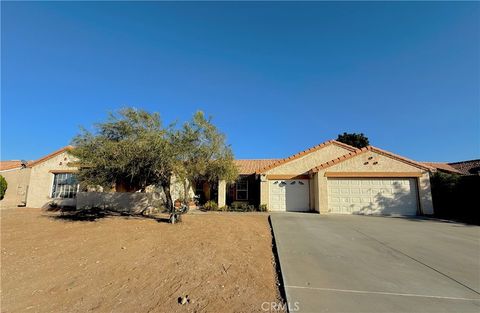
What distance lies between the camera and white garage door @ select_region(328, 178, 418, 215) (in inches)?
628

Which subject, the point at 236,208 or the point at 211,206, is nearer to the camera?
the point at 236,208

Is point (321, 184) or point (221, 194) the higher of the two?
point (321, 184)

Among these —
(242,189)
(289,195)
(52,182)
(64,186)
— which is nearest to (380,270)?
(289,195)

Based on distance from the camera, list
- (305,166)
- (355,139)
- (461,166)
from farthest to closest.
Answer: (355,139) < (461,166) < (305,166)

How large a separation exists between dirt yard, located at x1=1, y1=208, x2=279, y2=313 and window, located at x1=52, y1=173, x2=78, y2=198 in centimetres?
927

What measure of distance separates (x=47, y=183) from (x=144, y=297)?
19.8 m

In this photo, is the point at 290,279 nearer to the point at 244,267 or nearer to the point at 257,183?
the point at 244,267

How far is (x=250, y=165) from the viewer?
955 inches

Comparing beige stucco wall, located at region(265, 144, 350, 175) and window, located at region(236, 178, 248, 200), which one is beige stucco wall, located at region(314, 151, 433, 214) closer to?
beige stucco wall, located at region(265, 144, 350, 175)

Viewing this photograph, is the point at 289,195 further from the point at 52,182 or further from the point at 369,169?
the point at 52,182


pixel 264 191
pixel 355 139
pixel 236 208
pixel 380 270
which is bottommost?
pixel 380 270

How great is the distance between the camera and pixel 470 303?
13.6 ft

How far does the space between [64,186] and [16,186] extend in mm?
5968

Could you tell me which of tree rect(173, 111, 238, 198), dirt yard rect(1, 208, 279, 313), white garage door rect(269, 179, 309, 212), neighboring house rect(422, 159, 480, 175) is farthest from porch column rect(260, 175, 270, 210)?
neighboring house rect(422, 159, 480, 175)
